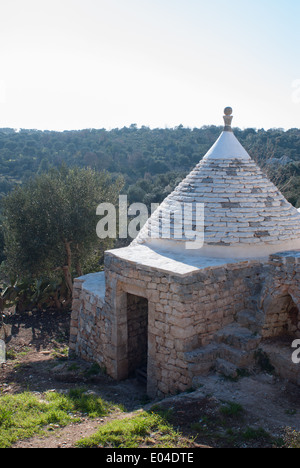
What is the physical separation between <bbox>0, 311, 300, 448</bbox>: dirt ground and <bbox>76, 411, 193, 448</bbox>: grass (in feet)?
0.46

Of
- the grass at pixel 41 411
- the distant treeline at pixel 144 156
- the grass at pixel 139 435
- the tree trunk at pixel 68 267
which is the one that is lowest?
the grass at pixel 41 411

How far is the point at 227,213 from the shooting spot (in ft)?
23.5

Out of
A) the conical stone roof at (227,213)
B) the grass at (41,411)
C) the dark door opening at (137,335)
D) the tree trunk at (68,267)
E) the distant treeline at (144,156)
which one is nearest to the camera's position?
the grass at (41,411)

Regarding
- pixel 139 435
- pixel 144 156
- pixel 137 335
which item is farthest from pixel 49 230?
pixel 144 156

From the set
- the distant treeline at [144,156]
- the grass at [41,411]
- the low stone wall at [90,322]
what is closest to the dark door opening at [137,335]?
the low stone wall at [90,322]

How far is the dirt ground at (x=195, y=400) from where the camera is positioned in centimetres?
461

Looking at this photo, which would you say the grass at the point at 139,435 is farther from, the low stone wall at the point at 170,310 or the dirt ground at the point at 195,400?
the low stone wall at the point at 170,310

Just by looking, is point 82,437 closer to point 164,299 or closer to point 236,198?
point 164,299

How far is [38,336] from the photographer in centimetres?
1007

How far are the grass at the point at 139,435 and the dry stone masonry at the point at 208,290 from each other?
1387mm

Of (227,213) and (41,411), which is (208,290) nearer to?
(227,213)
